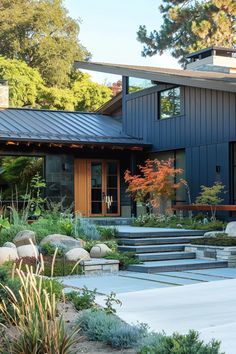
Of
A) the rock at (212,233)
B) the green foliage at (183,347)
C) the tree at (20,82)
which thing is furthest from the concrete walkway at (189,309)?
the tree at (20,82)

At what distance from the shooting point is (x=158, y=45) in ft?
105

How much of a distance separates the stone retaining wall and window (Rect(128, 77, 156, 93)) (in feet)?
24.1

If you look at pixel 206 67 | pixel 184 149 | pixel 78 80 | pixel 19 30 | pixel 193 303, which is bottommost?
pixel 193 303

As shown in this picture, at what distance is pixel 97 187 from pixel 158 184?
2.72 metres

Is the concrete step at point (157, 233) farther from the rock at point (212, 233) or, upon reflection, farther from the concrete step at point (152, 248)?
the concrete step at point (152, 248)

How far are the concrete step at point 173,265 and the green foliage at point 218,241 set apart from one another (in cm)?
44

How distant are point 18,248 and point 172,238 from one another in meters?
3.54

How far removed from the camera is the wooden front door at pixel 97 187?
55.1 ft

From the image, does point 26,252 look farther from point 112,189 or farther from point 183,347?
point 112,189

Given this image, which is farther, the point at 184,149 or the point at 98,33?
the point at 98,33

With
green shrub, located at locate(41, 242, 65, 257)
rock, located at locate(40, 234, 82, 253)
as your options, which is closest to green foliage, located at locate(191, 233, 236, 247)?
rock, located at locate(40, 234, 82, 253)

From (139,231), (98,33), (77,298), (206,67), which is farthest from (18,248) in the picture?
(98,33)

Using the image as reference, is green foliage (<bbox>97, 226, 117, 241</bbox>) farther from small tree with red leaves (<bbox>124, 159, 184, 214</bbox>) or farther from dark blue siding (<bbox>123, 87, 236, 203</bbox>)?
dark blue siding (<bbox>123, 87, 236, 203</bbox>)

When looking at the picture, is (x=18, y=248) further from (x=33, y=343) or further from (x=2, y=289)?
(x=33, y=343)
